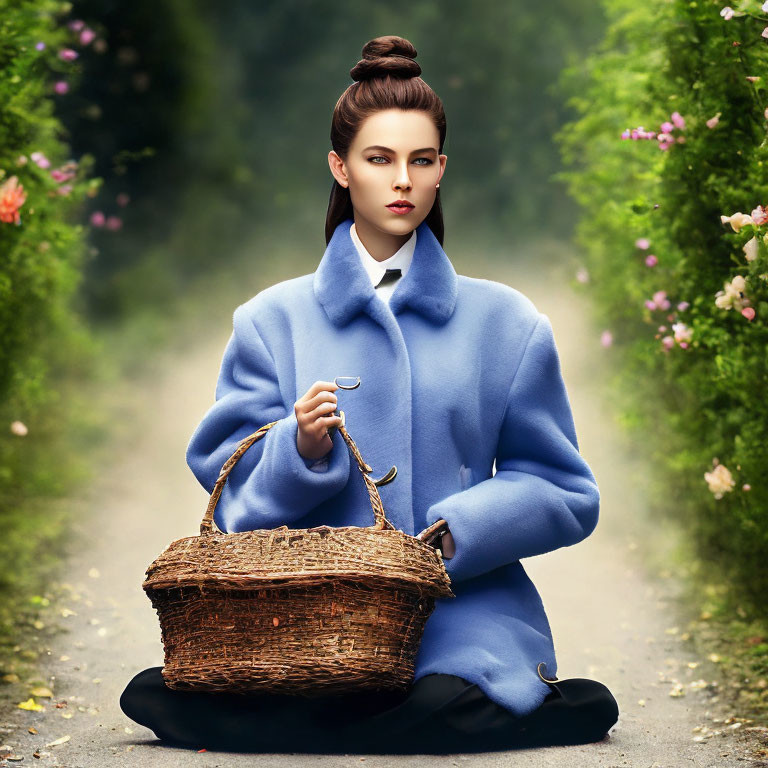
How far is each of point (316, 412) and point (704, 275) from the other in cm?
294

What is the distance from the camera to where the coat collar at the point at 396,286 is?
467cm

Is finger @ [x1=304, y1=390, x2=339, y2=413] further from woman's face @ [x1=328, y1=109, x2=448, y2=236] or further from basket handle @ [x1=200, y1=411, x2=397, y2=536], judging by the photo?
woman's face @ [x1=328, y1=109, x2=448, y2=236]

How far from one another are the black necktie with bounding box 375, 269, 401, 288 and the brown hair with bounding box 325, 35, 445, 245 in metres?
0.44

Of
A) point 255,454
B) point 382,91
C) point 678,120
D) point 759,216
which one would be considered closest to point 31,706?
point 255,454

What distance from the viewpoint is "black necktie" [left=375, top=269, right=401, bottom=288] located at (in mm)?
4797

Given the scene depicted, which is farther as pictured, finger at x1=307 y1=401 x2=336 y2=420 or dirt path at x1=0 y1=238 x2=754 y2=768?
Result: dirt path at x1=0 y1=238 x2=754 y2=768

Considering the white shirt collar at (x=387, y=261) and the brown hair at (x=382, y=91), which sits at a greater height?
the brown hair at (x=382, y=91)

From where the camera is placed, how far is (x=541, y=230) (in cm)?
1540

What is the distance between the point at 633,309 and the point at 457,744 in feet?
18.3

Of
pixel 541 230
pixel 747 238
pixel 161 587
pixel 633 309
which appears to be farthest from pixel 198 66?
pixel 161 587

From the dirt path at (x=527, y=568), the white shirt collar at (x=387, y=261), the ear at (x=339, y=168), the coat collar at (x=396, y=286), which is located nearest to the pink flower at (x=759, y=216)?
the coat collar at (x=396, y=286)

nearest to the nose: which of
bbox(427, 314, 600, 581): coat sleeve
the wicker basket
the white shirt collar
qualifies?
Answer: the white shirt collar

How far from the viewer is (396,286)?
4754mm

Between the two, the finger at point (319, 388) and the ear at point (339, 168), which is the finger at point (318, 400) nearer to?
the finger at point (319, 388)
